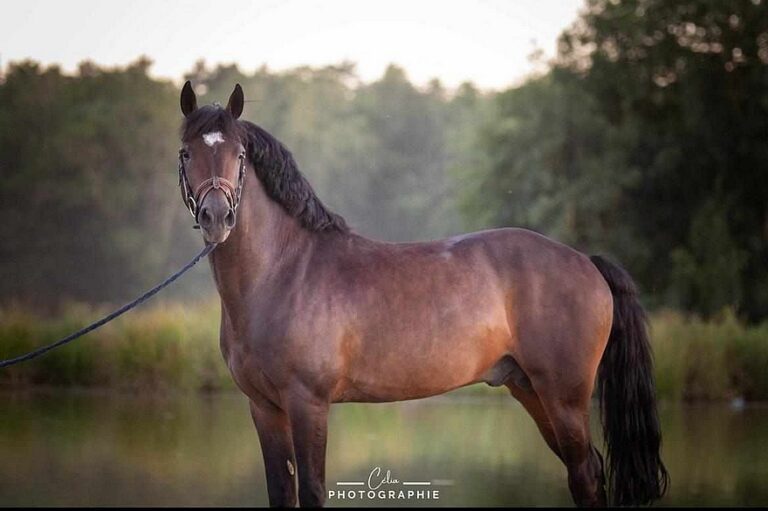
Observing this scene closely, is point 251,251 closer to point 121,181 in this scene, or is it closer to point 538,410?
point 538,410

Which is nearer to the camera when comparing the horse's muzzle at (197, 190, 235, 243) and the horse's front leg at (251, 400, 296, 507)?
the horse's muzzle at (197, 190, 235, 243)

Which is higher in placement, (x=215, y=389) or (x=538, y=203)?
(x=538, y=203)

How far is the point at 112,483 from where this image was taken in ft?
24.9

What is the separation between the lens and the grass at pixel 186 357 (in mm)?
13703

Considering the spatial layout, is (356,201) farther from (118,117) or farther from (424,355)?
(424,355)

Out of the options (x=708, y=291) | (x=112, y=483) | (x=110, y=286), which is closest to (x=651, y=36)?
(x=708, y=291)

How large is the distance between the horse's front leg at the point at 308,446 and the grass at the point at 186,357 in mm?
9073

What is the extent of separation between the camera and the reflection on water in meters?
7.25

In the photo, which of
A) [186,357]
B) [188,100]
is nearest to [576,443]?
[188,100]

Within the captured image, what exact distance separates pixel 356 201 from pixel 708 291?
21652mm

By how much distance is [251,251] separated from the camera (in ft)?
16.8

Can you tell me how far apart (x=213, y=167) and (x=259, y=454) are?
5020mm

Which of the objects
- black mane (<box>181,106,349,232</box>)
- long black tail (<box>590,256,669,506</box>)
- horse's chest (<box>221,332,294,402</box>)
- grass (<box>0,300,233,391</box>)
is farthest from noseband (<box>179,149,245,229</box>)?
grass (<box>0,300,233,391</box>)

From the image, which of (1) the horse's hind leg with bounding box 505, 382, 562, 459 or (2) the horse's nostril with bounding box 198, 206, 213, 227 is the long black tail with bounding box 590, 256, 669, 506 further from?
(2) the horse's nostril with bounding box 198, 206, 213, 227
